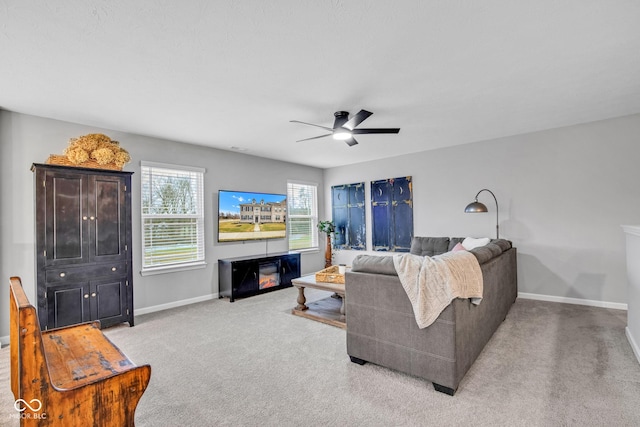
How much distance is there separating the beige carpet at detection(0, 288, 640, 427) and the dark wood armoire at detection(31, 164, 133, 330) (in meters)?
0.42

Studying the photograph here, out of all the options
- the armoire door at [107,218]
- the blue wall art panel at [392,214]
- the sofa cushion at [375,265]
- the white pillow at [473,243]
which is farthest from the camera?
the blue wall art panel at [392,214]

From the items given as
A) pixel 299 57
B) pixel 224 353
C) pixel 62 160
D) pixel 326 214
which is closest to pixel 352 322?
pixel 224 353

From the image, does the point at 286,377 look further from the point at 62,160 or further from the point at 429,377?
the point at 62,160

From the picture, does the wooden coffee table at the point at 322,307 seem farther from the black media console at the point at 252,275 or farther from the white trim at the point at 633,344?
the white trim at the point at 633,344

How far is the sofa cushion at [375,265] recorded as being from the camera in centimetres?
239

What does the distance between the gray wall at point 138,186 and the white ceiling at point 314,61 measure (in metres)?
0.33

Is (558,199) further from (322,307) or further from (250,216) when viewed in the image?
(250,216)

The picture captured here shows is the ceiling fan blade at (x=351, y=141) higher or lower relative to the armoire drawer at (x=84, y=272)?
higher

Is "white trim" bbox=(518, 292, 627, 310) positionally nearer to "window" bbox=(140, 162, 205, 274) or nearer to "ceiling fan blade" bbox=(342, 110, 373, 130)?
"ceiling fan blade" bbox=(342, 110, 373, 130)

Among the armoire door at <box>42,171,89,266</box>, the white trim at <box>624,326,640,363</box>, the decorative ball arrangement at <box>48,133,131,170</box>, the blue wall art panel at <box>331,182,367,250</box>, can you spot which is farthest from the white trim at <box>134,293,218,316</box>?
the white trim at <box>624,326,640,363</box>

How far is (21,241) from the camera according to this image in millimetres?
3314

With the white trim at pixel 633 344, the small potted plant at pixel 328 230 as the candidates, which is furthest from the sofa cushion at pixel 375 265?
the small potted plant at pixel 328 230

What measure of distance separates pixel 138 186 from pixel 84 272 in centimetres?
132

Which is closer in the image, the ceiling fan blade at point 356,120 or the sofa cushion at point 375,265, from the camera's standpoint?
the sofa cushion at point 375,265
